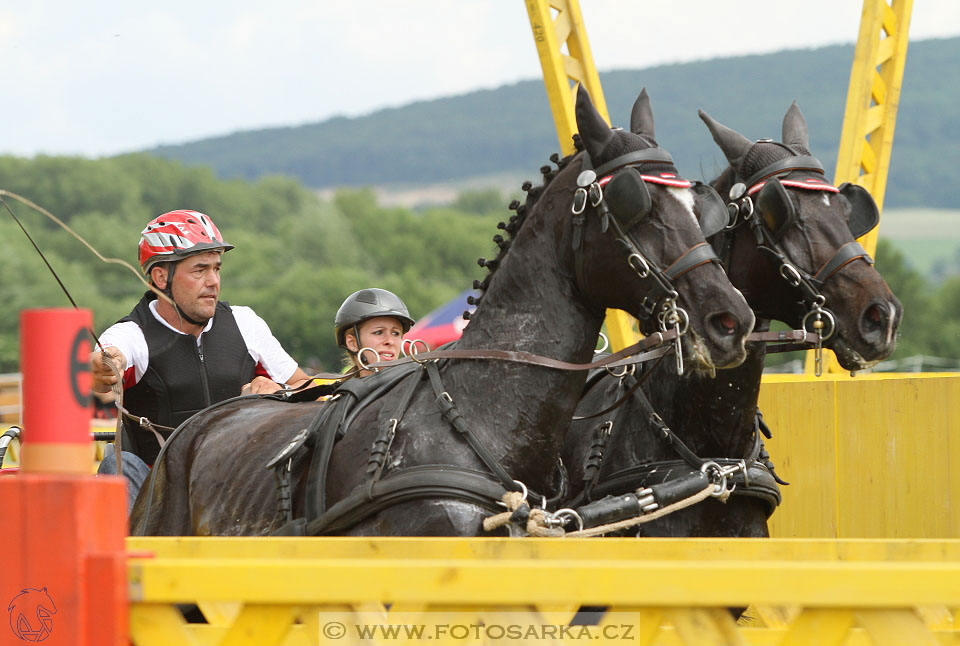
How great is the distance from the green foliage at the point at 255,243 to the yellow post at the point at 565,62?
60064mm

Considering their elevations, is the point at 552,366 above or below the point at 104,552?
above

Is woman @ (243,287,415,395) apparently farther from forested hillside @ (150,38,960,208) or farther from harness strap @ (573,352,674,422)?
forested hillside @ (150,38,960,208)

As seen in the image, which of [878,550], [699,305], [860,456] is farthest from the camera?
[860,456]

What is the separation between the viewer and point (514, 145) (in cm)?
17512

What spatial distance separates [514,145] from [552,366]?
173 meters

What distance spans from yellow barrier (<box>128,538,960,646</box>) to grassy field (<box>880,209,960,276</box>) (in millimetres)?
133277

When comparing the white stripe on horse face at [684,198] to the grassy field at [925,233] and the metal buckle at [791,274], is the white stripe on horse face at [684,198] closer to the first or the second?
the metal buckle at [791,274]

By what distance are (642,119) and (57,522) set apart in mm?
2641

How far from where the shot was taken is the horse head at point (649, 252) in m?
3.60

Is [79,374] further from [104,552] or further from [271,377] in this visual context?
[271,377]

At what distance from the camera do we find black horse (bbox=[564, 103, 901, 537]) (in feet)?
14.2

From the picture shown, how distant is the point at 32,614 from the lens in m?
2.16

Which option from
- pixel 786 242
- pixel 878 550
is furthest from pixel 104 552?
pixel 786 242

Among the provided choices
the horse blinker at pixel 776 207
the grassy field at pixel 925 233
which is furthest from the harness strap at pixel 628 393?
the grassy field at pixel 925 233
